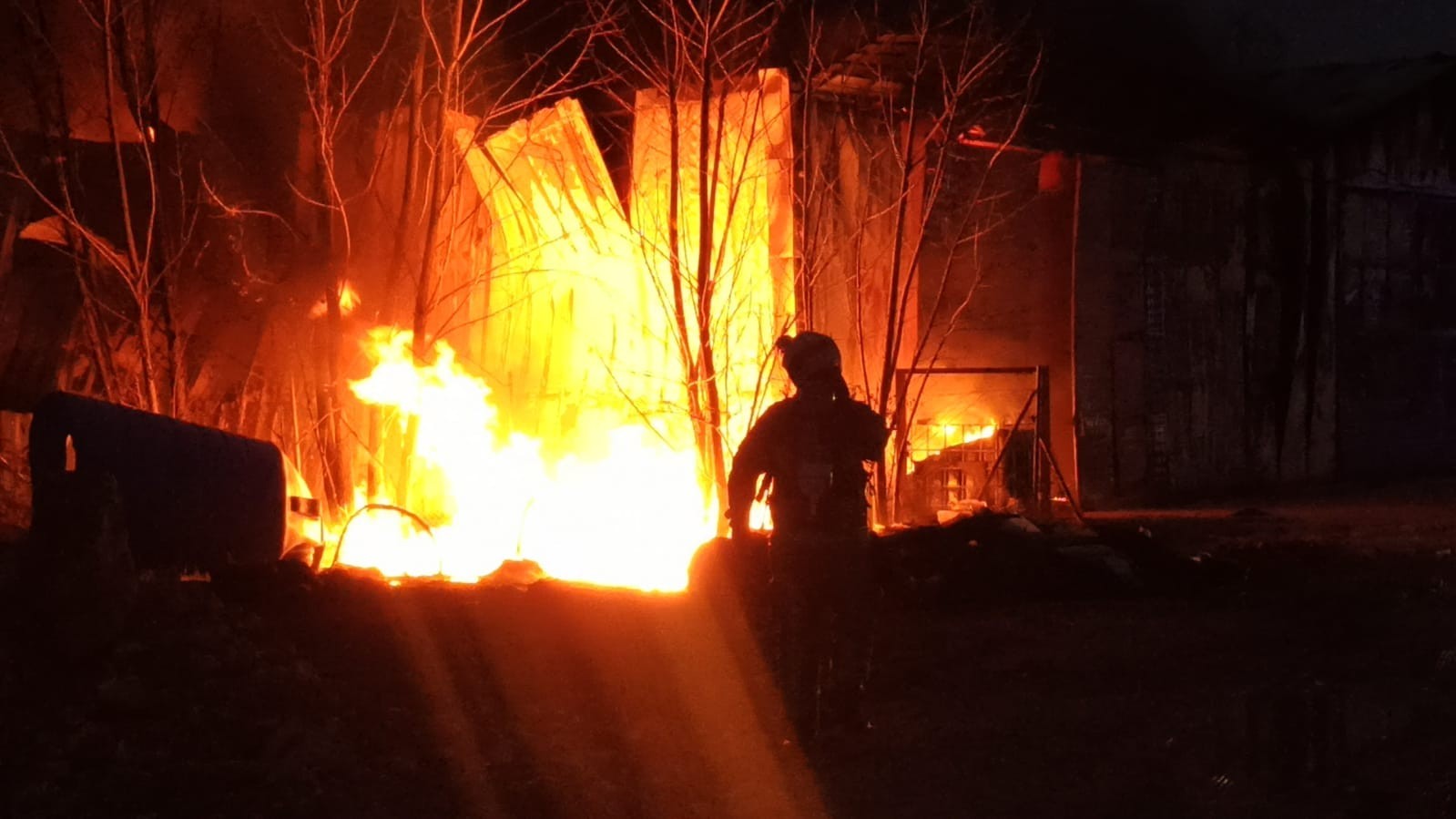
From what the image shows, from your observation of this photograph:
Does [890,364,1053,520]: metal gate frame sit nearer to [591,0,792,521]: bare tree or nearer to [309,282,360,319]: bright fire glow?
[591,0,792,521]: bare tree

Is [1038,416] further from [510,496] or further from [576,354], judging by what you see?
[510,496]

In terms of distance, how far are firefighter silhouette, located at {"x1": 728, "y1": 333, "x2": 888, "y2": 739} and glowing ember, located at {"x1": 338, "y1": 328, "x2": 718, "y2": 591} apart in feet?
15.1

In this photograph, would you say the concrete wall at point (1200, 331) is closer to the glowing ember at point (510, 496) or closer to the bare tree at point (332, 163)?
the glowing ember at point (510, 496)

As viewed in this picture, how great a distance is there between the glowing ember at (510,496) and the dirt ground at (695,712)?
2490mm

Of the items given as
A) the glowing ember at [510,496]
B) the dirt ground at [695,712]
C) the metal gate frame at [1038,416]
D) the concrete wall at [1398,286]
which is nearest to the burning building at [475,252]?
the glowing ember at [510,496]

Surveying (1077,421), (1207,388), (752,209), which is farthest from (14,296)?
(1207,388)

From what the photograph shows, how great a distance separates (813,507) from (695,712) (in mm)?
1418

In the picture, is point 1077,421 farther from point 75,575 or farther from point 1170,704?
point 75,575

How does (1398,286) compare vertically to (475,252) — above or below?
above

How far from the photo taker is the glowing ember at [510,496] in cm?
1052

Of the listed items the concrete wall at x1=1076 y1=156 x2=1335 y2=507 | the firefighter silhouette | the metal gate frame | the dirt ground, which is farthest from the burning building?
the firefighter silhouette

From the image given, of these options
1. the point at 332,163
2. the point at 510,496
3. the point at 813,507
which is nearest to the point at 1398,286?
the point at 510,496

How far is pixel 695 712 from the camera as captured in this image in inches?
250

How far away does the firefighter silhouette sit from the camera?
5590 mm
